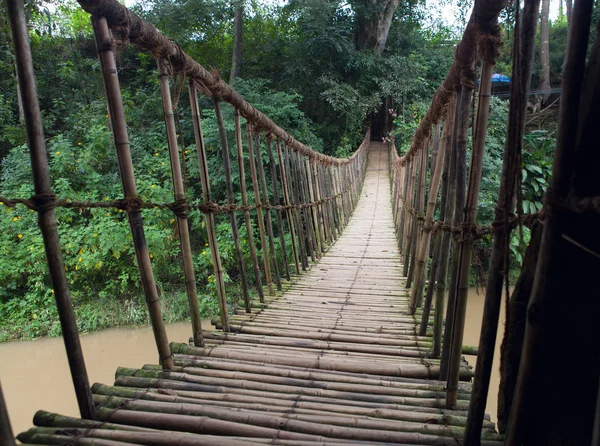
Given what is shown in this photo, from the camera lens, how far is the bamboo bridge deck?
1016mm

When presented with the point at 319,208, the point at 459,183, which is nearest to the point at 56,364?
the point at 319,208

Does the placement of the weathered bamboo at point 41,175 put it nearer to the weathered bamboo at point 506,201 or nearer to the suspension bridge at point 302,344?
the suspension bridge at point 302,344

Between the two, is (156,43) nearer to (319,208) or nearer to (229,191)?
(229,191)

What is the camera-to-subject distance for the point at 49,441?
943mm

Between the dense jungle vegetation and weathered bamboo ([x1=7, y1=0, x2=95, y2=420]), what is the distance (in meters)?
2.17

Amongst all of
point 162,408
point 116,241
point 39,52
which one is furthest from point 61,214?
point 162,408

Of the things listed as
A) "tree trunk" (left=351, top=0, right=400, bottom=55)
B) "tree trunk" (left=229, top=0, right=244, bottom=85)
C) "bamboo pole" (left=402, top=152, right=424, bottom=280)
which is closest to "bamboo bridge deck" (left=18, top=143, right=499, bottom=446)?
"bamboo pole" (left=402, top=152, right=424, bottom=280)

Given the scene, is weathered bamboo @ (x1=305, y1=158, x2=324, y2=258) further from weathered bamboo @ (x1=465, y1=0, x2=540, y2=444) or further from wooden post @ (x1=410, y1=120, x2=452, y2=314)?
weathered bamboo @ (x1=465, y1=0, x2=540, y2=444)

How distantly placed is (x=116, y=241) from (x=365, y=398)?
557cm

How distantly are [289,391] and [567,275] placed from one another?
0.87 m

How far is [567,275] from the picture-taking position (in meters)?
0.73

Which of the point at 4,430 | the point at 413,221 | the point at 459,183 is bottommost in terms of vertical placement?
the point at 413,221

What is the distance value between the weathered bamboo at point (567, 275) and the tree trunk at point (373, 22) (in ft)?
38.5

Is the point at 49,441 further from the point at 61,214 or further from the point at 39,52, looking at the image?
the point at 39,52
